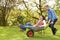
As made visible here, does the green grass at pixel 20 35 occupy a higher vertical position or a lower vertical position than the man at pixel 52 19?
lower

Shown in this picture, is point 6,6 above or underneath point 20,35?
above

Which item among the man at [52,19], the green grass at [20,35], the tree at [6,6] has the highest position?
the tree at [6,6]

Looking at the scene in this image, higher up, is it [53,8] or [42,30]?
[53,8]

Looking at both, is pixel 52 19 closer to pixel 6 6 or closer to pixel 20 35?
pixel 20 35

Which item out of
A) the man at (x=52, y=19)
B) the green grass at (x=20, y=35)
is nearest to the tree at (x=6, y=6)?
the green grass at (x=20, y=35)

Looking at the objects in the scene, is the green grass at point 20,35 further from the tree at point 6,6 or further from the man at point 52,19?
the tree at point 6,6

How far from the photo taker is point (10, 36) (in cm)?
229

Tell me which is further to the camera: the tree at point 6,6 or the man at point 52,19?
the tree at point 6,6

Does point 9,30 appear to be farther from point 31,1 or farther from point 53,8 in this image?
point 53,8

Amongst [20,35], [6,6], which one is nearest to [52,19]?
[20,35]

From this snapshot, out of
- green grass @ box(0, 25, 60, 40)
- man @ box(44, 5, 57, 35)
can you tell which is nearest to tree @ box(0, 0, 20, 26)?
green grass @ box(0, 25, 60, 40)

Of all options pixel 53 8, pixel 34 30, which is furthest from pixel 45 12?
pixel 34 30

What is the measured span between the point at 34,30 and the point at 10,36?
29 centimetres

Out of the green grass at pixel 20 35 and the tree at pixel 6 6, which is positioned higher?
the tree at pixel 6 6
